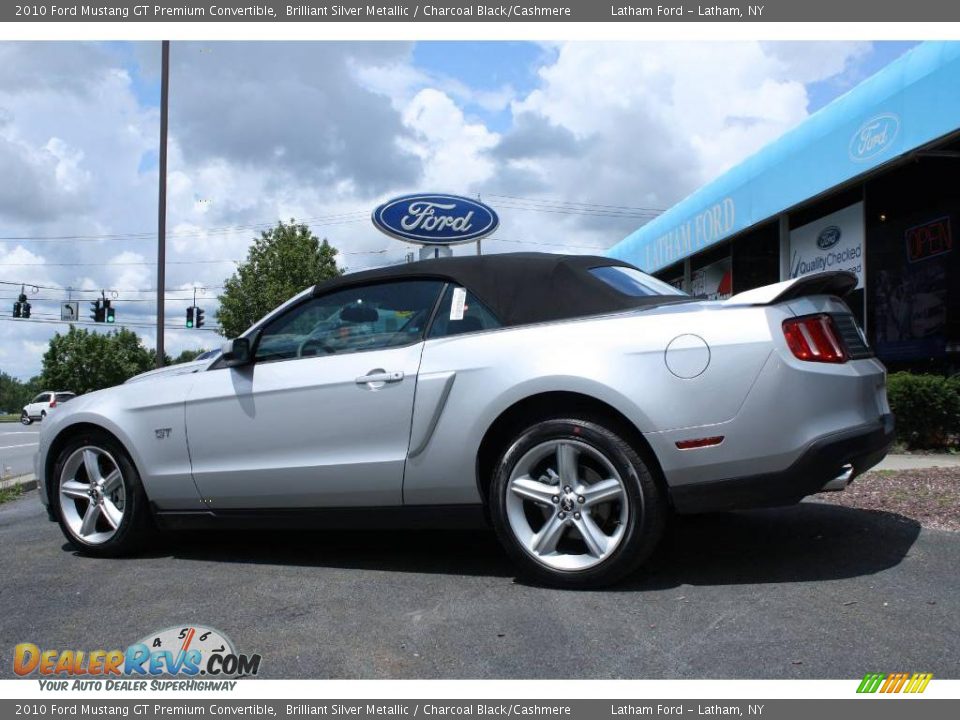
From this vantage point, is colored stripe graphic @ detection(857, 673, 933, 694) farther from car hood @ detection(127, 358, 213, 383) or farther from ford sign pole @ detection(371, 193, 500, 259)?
ford sign pole @ detection(371, 193, 500, 259)

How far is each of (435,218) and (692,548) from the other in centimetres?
1058

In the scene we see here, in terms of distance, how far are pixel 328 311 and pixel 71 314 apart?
4182cm

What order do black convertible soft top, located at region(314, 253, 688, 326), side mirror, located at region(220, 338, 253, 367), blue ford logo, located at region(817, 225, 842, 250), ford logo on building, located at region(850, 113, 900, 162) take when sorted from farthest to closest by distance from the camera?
blue ford logo, located at region(817, 225, 842, 250)
ford logo on building, located at region(850, 113, 900, 162)
side mirror, located at region(220, 338, 253, 367)
black convertible soft top, located at region(314, 253, 688, 326)

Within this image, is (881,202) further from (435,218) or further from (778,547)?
(778,547)

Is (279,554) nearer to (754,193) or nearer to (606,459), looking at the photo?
(606,459)

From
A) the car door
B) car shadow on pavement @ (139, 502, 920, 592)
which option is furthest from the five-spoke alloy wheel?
the car door

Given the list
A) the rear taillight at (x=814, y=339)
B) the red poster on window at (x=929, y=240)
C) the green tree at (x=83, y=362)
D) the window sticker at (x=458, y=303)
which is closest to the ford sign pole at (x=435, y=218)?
the red poster on window at (x=929, y=240)

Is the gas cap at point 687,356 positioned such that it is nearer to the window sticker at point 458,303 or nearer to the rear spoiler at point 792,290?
the rear spoiler at point 792,290

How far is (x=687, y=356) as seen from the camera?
3.19m

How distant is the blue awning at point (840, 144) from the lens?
7.51 meters

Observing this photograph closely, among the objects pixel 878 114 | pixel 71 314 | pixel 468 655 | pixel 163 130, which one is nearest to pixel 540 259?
pixel 468 655

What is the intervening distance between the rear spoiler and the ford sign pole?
413 inches

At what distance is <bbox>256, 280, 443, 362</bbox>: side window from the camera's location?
12.8 ft

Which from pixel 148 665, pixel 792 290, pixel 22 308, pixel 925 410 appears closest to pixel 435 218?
pixel 925 410
